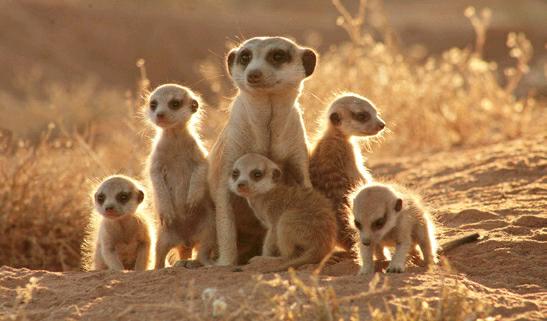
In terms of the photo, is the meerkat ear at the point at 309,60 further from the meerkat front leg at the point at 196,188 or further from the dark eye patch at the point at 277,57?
the meerkat front leg at the point at 196,188

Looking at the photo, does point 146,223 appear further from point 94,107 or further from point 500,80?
point 500,80

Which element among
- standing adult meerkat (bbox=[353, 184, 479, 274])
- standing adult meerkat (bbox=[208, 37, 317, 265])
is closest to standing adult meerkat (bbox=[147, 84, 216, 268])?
standing adult meerkat (bbox=[208, 37, 317, 265])

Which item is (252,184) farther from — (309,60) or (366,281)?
(366,281)

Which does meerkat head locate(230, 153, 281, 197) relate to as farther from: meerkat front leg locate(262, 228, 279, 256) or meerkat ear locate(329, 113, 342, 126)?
meerkat ear locate(329, 113, 342, 126)

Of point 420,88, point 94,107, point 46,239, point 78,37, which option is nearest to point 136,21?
point 78,37

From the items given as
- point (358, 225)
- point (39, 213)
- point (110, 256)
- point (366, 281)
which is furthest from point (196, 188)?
point (39, 213)

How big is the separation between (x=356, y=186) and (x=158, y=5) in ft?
60.1

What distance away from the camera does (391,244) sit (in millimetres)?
4824

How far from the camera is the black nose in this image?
16.5ft

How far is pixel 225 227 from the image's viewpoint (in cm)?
527

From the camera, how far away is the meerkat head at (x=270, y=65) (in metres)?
5.10

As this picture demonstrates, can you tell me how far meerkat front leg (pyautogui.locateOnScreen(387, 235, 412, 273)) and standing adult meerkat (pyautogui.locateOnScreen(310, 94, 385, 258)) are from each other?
1.63 feet

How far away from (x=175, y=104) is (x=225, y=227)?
2.54 ft

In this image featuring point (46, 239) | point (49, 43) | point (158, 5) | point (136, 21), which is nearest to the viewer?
point (46, 239)
